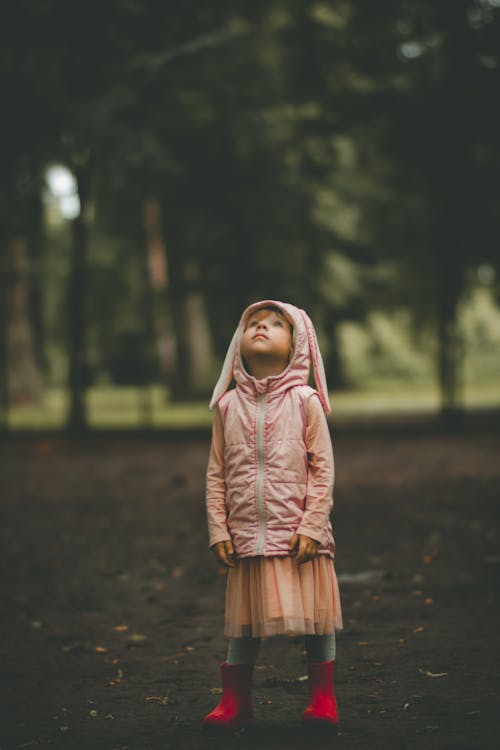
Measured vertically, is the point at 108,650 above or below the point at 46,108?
below

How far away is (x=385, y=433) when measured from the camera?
21.2 m

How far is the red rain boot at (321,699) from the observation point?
4520mm

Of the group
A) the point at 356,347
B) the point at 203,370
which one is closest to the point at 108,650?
the point at 203,370

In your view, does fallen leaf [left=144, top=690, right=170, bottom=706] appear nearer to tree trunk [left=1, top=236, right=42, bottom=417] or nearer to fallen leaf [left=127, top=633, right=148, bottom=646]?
fallen leaf [left=127, top=633, right=148, bottom=646]

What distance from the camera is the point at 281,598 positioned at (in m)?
4.38

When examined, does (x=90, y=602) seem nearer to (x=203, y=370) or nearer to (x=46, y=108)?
(x=46, y=108)

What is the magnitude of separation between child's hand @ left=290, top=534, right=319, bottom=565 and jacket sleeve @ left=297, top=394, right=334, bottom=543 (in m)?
0.02

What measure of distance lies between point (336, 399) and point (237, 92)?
18003 millimetres

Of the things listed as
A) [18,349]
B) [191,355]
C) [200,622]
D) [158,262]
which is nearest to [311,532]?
[200,622]

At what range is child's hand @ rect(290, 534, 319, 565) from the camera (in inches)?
173

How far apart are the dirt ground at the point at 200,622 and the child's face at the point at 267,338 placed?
1.56 m

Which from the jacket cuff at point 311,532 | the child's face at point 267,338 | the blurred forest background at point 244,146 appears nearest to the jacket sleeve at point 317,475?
the jacket cuff at point 311,532

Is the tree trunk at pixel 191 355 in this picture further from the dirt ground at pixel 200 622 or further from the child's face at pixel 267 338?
the child's face at pixel 267 338

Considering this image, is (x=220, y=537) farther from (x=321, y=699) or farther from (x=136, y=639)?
(x=136, y=639)
